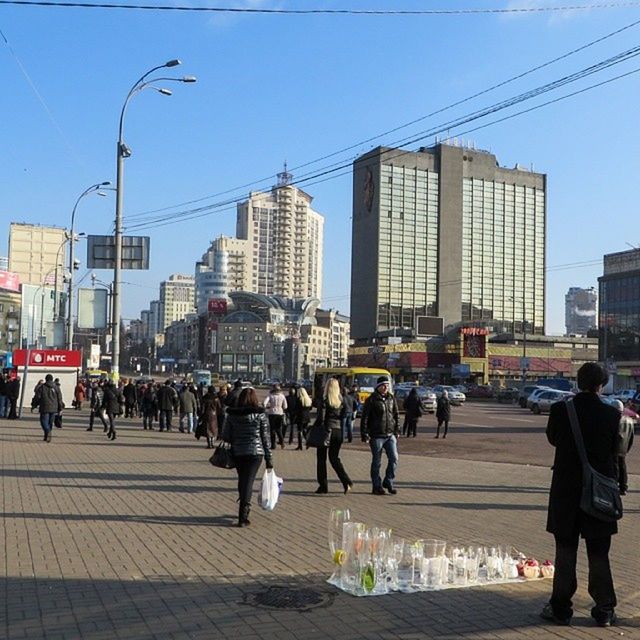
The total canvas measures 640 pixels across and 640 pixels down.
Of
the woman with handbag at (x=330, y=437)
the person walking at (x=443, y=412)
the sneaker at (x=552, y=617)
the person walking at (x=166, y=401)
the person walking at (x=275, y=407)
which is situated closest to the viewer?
the sneaker at (x=552, y=617)

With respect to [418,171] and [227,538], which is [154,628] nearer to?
[227,538]

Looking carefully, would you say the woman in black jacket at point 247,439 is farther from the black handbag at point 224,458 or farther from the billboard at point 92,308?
the billboard at point 92,308

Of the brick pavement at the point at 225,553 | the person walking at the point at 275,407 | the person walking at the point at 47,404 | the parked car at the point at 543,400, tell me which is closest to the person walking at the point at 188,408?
the person walking at the point at 47,404

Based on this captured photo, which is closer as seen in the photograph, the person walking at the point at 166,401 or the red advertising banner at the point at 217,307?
the person walking at the point at 166,401

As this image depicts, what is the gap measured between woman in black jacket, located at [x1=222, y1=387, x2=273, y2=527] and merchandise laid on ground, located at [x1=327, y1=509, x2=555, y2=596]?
2.53 m

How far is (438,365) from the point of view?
116 metres

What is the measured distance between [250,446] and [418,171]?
13383cm

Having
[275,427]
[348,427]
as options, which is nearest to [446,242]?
[348,427]

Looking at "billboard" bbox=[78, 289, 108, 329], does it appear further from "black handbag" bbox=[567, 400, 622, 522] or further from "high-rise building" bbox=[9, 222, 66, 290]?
"high-rise building" bbox=[9, 222, 66, 290]

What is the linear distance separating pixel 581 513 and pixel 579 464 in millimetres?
348

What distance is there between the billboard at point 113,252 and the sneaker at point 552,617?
25905mm

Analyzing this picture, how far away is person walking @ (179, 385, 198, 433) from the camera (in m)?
26.0

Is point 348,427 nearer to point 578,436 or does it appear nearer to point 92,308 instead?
point 92,308

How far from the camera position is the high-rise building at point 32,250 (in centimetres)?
10106
